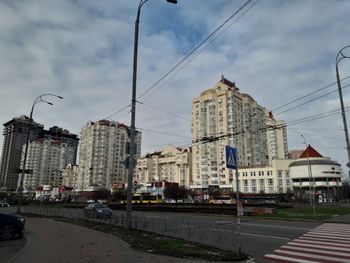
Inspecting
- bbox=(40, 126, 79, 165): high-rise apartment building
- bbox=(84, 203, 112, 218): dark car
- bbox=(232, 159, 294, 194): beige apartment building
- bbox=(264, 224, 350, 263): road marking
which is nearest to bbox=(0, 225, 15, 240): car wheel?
bbox=(264, 224, 350, 263): road marking

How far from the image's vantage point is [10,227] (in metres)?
15.4

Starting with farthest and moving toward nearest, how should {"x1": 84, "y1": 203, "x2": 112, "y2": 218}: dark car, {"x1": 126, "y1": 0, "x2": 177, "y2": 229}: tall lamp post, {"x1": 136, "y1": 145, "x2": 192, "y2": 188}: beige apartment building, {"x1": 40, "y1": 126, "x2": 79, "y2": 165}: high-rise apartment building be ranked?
{"x1": 136, "y1": 145, "x2": 192, "y2": 188}: beige apartment building < {"x1": 40, "y1": 126, "x2": 79, "y2": 165}: high-rise apartment building < {"x1": 84, "y1": 203, "x2": 112, "y2": 218}: dark car < {"x1": 126, "y1": 0, "x2": 177, "y2": 229}: tall lamp post

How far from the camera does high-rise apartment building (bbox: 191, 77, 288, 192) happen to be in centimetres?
11594

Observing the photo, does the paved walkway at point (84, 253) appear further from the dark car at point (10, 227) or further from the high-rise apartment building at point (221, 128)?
the high-rise apartment building at point (221, 128)

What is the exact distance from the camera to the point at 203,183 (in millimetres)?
118938

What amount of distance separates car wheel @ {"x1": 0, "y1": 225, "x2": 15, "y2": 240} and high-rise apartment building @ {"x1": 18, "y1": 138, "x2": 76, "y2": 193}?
5342 inches

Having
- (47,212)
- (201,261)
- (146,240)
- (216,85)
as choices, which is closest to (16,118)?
(47,212)

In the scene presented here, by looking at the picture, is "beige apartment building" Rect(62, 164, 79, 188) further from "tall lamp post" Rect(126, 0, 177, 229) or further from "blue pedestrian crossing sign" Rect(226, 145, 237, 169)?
"blue pedestrian crossing sign" Rect(226, 145, 237, 169)

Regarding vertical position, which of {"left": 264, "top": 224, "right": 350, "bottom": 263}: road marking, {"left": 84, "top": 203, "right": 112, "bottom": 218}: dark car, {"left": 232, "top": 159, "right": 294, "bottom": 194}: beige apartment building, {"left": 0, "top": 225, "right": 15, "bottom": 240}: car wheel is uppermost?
Answer: {"left": 232, "top": 159, "right": 294, "bottom": 194}: beige apartment building

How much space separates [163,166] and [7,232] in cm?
14315

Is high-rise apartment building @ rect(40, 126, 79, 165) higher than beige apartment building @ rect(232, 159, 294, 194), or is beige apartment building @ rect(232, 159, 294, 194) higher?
high-rise apartment building @ rect(40, 126, 79, 165)

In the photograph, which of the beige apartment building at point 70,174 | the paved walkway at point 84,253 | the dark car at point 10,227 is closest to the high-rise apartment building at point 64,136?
the beige apartment building at point 70,174

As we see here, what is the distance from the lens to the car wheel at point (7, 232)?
15140 millimetres

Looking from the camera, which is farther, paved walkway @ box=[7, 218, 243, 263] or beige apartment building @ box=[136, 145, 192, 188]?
beige apartment building @ box=[136, 145, 192, 188]
